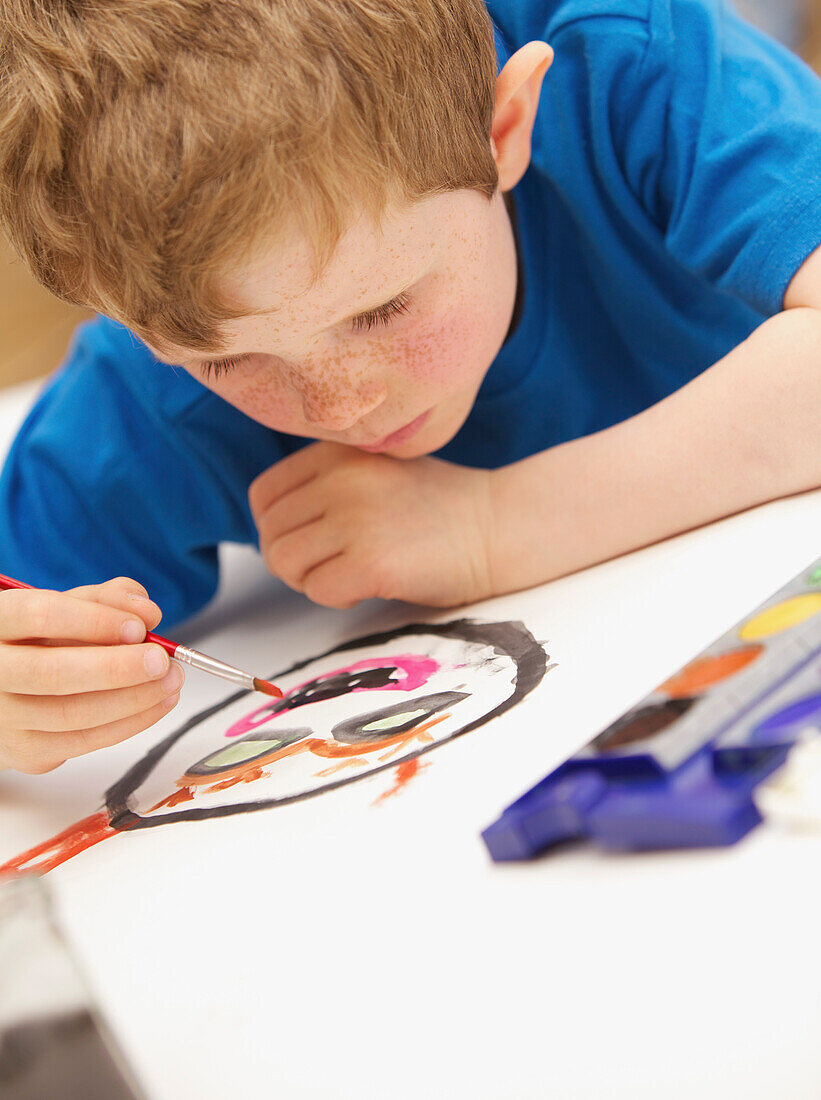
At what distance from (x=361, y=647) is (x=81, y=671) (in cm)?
19

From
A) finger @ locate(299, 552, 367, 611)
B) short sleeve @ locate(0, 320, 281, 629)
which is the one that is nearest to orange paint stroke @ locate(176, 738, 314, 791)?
finger @ locate(299, 552, 367, 611)

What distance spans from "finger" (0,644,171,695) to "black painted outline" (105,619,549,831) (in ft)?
0.22

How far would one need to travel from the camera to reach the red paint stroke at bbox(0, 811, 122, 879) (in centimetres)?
49

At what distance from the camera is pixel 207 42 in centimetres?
47

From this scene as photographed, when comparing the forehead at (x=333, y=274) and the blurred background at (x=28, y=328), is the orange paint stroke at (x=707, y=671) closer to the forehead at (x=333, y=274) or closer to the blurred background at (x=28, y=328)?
the forehead at (x=333, y=274)

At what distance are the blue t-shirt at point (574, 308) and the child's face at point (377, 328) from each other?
0.12 m

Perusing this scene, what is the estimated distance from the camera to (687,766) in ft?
1.03

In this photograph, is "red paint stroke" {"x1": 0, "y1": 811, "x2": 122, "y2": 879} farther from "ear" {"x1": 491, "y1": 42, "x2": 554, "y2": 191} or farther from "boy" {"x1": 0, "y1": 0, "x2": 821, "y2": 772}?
"ear" {"x1": 491, "y1": 42, "x2": 554, "y2": 191}

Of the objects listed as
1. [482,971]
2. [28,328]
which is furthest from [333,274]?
[28,328]

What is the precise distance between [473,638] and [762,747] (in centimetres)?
29

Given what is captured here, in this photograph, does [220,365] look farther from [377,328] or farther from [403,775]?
[403,775]

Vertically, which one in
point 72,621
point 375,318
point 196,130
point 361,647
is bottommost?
point 361,647

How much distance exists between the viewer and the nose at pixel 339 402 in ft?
1.88

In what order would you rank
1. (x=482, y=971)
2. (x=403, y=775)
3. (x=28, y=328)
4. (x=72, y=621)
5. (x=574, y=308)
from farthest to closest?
(x=28, y=328) < (x=574, y=308) < (x=72, y=621) < (x=403, y=775) < (x=482, y=971)
